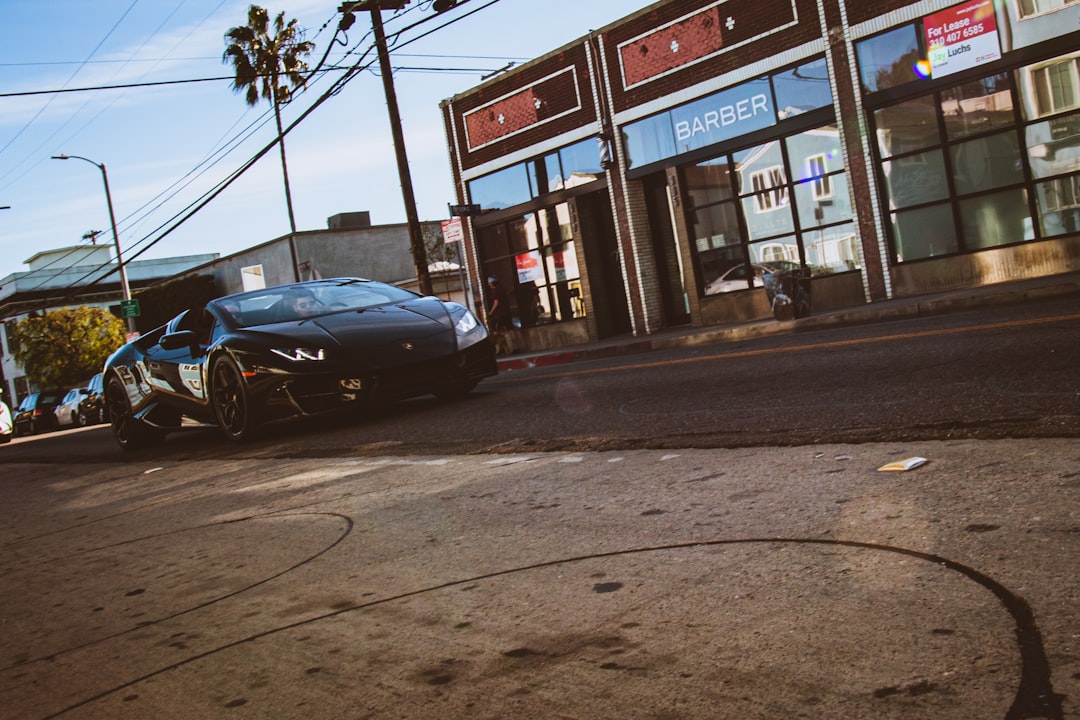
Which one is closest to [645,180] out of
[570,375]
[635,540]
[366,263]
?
[570,375]

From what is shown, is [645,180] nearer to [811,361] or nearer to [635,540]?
[811,361]

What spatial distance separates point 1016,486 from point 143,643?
109 inches

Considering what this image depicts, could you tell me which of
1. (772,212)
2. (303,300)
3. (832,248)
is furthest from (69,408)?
(303,300)

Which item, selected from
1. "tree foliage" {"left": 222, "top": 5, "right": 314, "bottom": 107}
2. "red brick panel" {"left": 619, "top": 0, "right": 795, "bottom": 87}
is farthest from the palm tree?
"red brick panel" {"left": 619, "top": 0, "right": 795, "bottom": 87}

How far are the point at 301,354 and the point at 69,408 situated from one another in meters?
29.4

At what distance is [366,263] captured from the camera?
4162 cm

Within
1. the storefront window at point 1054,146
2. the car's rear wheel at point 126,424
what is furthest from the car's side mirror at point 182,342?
the storefront window at point 1054,146

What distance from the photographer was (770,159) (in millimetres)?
17984

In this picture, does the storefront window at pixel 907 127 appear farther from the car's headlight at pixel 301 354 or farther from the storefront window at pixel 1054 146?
the car's headlight at pixel 301 354

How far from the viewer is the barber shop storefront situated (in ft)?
47.8

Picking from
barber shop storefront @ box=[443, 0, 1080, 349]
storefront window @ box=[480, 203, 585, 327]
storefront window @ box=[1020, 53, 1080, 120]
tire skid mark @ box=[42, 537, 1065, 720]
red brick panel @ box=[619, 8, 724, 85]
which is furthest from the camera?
storefront window @ box=[480, 203, 585, 327]

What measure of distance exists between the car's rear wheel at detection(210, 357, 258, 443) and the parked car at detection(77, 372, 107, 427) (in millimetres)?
22120

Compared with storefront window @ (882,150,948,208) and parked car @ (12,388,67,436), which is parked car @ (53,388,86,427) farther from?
storefront window @ (882,150,948,208)

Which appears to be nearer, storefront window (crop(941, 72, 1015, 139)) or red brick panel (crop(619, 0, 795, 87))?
storefront window (crop(941, 72, 1015, 139))
